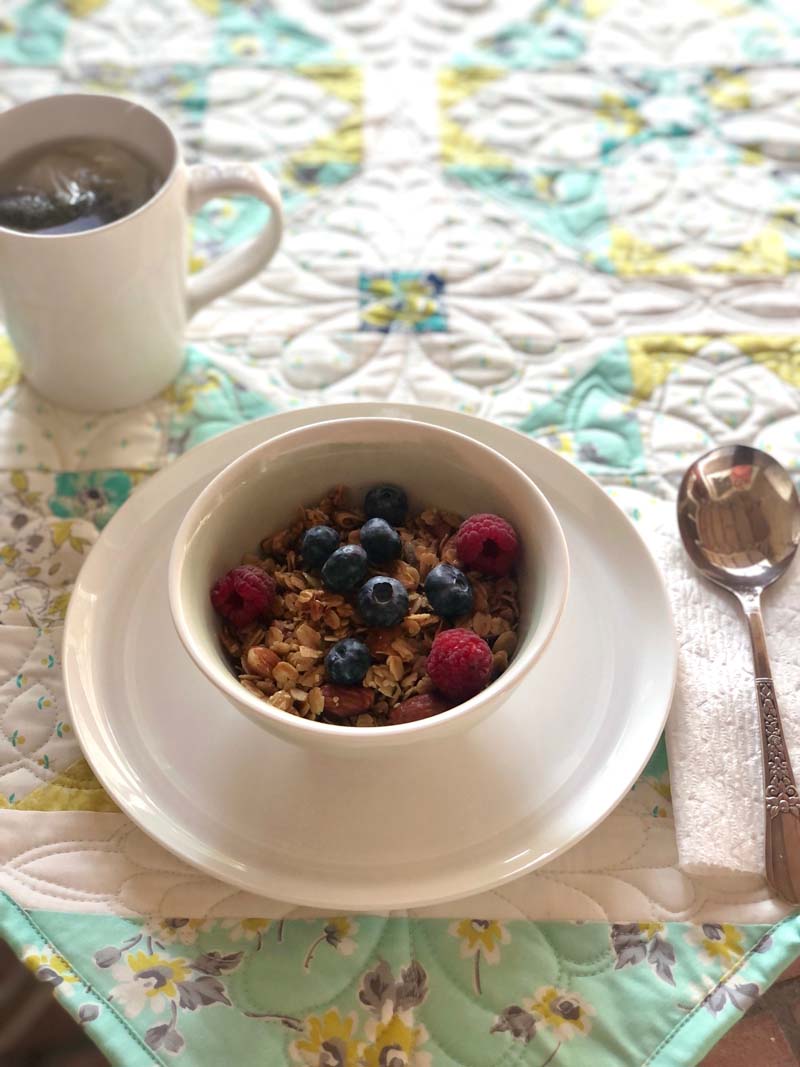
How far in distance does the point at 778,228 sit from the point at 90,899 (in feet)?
2.83

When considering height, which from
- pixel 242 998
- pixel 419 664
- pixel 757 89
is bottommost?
pixel 242 998

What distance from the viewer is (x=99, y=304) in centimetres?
74

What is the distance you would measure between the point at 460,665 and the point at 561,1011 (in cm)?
20

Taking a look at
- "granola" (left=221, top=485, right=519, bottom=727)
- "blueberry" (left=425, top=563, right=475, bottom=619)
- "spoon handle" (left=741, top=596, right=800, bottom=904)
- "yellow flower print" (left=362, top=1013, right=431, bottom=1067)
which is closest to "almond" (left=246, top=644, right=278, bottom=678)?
"granola" (left=221, top=485, right=519, bottom=727)

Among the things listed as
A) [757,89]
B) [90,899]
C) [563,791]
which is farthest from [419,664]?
[757,89]

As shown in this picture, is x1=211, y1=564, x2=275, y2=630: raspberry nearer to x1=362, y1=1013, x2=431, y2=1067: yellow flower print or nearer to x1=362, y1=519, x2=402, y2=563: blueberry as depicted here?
x1=362, y1=519, x2=402, y2=563: blueberry

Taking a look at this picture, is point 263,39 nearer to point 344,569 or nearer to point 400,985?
point 344,569

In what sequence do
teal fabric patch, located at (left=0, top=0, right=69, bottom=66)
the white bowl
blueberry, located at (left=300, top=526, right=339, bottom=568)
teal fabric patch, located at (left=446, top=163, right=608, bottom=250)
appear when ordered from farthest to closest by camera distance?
1. teal fabric patch, located at (left=0, top=0, right=69, bottom=66)
2. teal fabric patch, located at (left=446, top=163, right=608, bottom=250)
3. blueberry, located at (left=300, top=526, right=339, bottom=568)
4. the white bowl

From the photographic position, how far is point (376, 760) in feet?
1.87

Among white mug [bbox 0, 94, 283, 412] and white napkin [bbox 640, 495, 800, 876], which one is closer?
white napkin [bbox 640, 495, 800, 876]

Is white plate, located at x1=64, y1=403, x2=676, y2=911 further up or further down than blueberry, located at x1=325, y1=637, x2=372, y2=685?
further down

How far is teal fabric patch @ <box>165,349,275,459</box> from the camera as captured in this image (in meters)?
0.81

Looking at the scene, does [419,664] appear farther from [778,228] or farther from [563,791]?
[778,228]

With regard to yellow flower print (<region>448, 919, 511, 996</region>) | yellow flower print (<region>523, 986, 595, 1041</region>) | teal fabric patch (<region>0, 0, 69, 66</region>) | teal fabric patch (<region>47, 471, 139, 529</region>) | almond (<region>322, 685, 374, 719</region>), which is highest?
teal fabric patch (<region>0, 0, 69, 66</region>)
